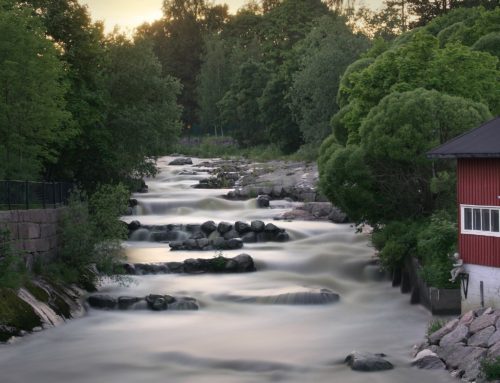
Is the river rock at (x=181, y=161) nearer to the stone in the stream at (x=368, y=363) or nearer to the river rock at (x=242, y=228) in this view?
the river rock at (x=242, y=228)

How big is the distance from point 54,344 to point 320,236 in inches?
942

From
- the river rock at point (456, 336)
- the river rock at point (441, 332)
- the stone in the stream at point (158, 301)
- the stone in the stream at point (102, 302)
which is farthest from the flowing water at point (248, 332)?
the river rock at point (456, 336)

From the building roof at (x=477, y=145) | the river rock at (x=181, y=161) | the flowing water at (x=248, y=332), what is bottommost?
the flowing water at (x=248, y=332)

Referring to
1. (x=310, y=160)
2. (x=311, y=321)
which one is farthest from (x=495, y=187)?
(x=310, y=160)

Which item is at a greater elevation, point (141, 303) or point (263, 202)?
point (263, 202)

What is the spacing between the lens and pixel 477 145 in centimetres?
2848

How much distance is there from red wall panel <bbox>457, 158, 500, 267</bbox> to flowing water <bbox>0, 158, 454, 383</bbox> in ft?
10.8

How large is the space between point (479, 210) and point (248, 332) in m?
8.63

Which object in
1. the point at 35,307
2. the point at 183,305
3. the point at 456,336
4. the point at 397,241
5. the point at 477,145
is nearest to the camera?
the point at 456,336

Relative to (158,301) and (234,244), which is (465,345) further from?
(234,244)

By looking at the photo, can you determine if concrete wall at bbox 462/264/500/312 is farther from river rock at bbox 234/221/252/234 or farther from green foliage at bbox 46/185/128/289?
river rock at bbox 234/221/252/234

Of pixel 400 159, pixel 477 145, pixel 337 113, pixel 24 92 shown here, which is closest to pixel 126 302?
pixel 24 92

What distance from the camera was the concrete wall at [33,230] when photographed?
107 ft

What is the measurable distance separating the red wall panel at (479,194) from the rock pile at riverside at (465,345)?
2180 mm
